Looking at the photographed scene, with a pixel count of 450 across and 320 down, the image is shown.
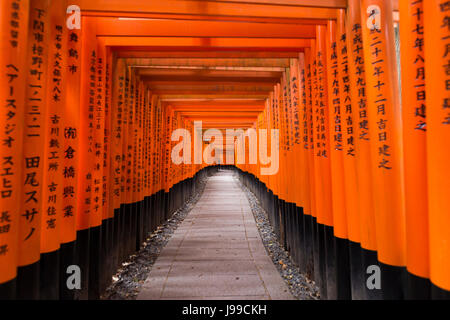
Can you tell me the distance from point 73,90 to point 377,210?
3367mm

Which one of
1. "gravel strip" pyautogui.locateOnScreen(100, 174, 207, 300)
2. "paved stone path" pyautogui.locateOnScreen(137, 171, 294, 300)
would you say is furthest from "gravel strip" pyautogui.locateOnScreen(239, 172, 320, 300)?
"gravel strip" pyautogui.locateOnScreen(100, 174, 207, 300)

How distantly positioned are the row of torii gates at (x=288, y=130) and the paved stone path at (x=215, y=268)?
71 centimetres

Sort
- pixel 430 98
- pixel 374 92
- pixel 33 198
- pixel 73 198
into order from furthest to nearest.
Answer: pixel 73 198, pixel 374 92, pixel 33 198, pixel 430 98

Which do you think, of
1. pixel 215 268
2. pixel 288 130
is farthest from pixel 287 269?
pixel 288 130

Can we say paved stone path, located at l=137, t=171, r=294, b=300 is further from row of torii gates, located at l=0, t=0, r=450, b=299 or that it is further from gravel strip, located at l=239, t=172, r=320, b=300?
row of torii gates, located at l=0, t=0, r=450, b=299

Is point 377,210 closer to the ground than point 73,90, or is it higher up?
closer to the ground

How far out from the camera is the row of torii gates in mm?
1659

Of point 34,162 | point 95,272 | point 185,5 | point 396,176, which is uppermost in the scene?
point 185,5

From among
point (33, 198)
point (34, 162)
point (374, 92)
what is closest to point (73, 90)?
point (34, 162)

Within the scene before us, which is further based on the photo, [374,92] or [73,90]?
[73,90]

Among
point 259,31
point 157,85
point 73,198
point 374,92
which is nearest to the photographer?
point 374,92

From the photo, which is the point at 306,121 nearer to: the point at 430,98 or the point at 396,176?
the point at 396,176

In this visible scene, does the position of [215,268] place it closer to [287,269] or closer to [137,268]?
[287,269]

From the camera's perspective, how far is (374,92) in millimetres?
2129
